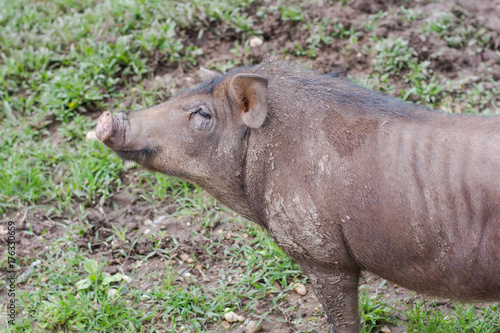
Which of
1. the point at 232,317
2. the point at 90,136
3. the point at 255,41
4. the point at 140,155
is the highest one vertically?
the point at 140,155

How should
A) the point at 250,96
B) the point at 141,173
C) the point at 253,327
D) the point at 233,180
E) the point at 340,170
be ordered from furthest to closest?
1. the point at 141,173
2. the point at 253,327
3. the point at 233,180
4. the point at 250,96
5. the point at 340,170

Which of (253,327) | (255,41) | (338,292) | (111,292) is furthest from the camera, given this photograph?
(255,41)

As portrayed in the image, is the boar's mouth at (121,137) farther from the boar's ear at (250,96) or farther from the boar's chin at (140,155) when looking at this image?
the boar's ear at (250,96)

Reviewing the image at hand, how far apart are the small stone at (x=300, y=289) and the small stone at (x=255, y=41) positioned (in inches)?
141

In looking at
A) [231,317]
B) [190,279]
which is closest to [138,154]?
[190,279]

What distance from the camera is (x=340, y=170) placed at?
3.57m

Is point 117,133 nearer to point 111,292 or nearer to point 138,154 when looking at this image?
point 138,154

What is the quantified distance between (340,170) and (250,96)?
81cm

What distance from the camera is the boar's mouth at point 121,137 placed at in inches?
161

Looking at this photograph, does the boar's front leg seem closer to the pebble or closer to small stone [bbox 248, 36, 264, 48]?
the pebble

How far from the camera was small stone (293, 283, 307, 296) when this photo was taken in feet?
16.0

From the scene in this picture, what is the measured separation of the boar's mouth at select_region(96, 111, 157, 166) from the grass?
1.63 ft

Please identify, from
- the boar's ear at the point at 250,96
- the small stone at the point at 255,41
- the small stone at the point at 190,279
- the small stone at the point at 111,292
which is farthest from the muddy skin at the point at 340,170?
the small stone at the point at 255,41

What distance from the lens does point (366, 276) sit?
4992 mm
